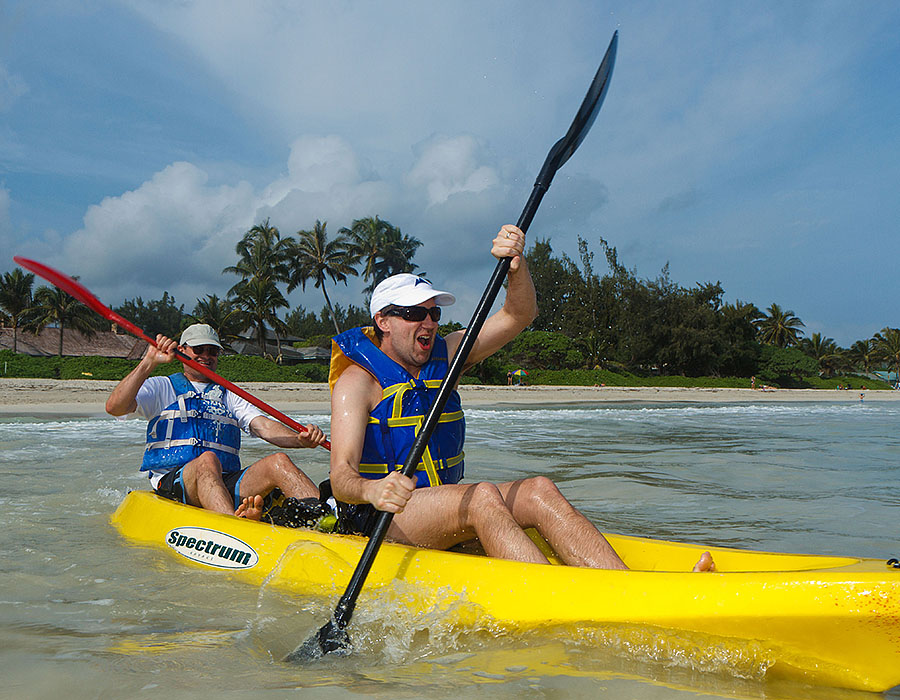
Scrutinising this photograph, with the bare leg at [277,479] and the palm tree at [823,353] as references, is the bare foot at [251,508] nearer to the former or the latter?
the bare leg at [277,479]

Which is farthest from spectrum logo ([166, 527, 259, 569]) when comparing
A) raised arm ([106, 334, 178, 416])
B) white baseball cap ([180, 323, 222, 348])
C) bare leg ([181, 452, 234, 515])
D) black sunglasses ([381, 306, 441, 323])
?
black sunglasses ([381, 306, 441, 323])

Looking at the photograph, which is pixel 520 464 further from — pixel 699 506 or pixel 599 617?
pixel 599 617

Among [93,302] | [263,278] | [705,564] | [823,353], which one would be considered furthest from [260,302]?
[823,353]

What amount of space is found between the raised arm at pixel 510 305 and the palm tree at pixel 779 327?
5611 centimetres

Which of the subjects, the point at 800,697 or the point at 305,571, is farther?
the point at 305,571

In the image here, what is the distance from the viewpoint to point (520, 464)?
7.53m

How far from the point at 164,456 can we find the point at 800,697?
3.22 m

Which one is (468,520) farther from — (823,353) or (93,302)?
(823,353)

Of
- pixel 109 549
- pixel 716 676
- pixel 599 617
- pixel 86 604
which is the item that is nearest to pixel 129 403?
pixel 109 549

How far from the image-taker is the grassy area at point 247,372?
23.6 meters

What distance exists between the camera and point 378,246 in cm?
3819

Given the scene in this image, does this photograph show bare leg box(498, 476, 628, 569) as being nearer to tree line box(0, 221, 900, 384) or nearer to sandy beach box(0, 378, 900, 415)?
sandy beach box(0, 378, 900, 415)

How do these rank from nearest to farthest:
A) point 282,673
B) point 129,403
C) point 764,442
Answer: point 282,673, point 129,403, point 764,442

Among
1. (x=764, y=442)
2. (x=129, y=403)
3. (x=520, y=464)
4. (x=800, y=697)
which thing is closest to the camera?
(x=800, y=697)
